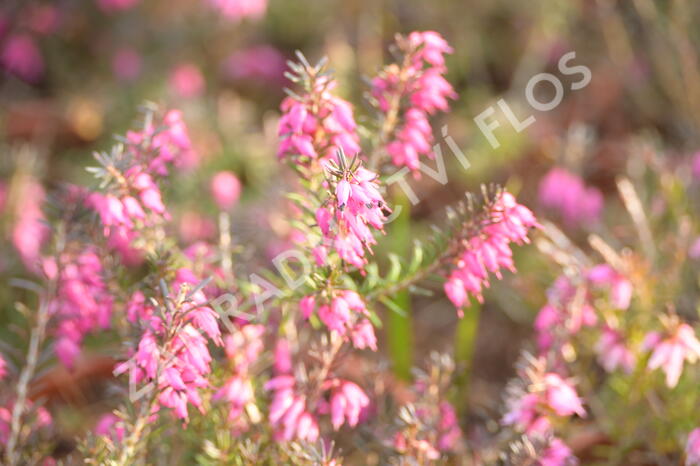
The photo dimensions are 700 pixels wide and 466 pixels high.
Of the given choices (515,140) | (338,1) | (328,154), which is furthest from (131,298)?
(338,1)

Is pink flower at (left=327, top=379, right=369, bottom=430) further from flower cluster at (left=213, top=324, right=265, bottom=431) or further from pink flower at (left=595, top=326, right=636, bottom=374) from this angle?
pink flower at (left=595, top=326, right=636, bottom=374)

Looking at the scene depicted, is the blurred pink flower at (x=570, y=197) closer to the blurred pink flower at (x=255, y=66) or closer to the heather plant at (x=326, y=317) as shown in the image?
the heather plant at (x=326, y=317)

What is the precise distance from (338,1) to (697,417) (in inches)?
132

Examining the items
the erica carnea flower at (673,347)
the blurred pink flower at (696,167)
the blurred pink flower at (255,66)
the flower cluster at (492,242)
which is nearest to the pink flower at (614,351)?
the erica carnea flower at (673,347)

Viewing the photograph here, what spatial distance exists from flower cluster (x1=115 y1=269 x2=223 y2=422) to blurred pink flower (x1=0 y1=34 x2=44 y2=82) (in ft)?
11.0

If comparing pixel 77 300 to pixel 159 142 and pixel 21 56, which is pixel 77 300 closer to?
pixel 159 142

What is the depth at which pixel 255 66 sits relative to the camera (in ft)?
15.4

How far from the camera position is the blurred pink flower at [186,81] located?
4270 millimetres

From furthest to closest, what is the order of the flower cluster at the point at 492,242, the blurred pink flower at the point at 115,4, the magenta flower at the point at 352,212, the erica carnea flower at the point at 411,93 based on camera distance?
the blurred pink flower at the point at 115,4 < the erica carnea flower at the point at 411,93 < the flower cluster at the point at 492,242 < the magenta flower at the point at 352,212

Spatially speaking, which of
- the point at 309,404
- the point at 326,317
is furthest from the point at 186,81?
the point at 326,317

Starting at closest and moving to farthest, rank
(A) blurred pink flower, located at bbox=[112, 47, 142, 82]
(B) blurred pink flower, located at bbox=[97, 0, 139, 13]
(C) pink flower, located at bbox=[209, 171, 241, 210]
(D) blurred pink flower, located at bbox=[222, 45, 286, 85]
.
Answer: (C) pink flower, located at bbox=[209, 171, 241, 210]
(B) blurred pink flower, located at bbox=[97, 0, 139, 13]
(A) blurred pink flower, located at bbox=[112, 47, 142, 82]
(D) blurred pink flower, located at bbox=[222, 45, 286, 85]

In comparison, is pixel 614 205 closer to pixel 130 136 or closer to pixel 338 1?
pixel 338 1

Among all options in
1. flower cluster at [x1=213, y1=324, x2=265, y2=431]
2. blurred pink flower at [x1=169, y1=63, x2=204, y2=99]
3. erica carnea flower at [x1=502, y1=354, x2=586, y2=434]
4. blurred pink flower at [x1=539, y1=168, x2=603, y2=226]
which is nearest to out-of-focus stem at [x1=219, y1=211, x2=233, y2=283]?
flower cluster at [x1=213, y1=324, x2=265, y2=431]

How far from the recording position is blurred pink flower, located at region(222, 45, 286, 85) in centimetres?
470
